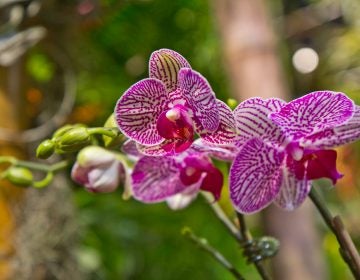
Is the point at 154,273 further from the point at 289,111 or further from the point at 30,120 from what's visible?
the point at 289,111

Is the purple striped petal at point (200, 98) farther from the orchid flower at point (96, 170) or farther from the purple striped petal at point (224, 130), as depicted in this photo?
the orchid flower at point (96, 170)

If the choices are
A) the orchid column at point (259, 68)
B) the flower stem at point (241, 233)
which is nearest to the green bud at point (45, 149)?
the flower stem at point (241, 233)

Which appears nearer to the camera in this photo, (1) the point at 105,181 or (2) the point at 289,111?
(2) the point at 289,111

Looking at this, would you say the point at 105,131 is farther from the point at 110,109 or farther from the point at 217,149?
the point at 110,109

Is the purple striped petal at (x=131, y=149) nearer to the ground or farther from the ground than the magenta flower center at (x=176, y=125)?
nearer to the ground

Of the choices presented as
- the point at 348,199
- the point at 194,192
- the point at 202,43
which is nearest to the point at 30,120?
the point at 202,43

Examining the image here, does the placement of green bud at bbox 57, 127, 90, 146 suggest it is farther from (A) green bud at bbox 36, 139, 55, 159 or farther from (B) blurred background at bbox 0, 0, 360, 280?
(B) blurred background at bbox 0, 0, 360, 280

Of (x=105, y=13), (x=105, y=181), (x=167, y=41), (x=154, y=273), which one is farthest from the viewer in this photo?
(x=167, y=41)

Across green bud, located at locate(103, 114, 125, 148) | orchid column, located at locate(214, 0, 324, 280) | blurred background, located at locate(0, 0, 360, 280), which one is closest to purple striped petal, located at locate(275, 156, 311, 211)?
green bud, located at locate(103, 114, 125, 148)
